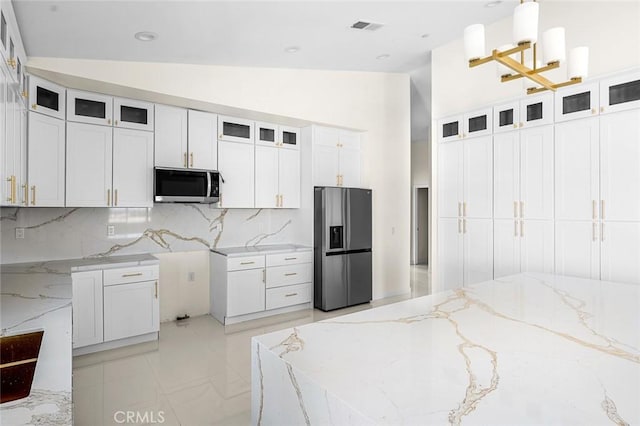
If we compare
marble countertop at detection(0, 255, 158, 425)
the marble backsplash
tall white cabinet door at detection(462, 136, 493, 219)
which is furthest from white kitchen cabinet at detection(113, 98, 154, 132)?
tall white cabinet door at detection(462, 136, 493, 219)

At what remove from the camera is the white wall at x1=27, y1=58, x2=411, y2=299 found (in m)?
3.48

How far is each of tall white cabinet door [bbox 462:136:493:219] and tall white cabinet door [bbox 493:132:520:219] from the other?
0.06 metres

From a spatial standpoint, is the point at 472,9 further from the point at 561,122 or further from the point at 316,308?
the point at 316,308

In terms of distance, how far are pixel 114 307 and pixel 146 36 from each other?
244 centimetres

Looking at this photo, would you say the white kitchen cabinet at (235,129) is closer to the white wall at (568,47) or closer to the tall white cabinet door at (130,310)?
the tall white cabinet door at (130,310)

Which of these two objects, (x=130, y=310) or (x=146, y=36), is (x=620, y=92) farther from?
(x=130, y=310)

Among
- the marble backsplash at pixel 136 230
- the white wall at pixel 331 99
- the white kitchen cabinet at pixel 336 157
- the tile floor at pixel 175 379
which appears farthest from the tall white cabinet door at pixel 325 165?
the tile floor at pixel 175 379

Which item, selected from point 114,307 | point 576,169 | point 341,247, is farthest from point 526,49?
point 114,307

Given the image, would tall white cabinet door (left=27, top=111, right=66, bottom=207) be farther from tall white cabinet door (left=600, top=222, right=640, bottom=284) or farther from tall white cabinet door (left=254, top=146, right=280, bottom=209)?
tall white cabinet door (left=600, top=222, right=640, bottom=284)

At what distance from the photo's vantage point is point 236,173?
460cm

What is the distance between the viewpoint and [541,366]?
50.8 inches

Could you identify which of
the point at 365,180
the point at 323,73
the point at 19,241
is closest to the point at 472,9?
the point at 323,73

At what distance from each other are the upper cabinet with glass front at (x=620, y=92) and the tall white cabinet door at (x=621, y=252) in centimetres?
99

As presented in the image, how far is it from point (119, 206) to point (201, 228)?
1038mm
